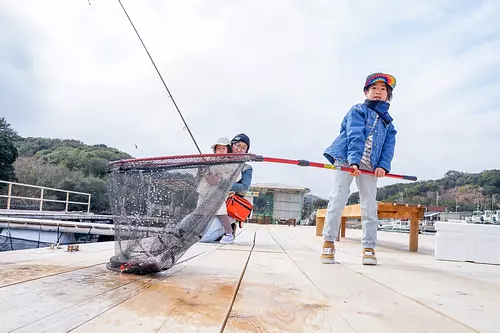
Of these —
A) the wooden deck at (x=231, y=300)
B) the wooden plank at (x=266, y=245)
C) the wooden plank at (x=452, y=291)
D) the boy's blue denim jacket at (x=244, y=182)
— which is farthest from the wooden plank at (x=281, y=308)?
the boy's blue denim jacket at (x=244, y=182)

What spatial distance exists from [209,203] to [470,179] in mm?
46405

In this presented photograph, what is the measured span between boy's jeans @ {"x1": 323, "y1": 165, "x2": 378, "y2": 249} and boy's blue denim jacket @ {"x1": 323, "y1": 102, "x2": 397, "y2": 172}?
136 mm

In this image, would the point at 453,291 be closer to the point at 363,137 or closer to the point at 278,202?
the point at 363,137

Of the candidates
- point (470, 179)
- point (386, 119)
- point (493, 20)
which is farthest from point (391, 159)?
point (470, 179)

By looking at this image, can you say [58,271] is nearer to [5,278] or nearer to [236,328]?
[5,278]

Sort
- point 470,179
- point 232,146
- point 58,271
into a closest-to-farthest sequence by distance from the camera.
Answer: point 58,271 < point 232,146 < point 470,179

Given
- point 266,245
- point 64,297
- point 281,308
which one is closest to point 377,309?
point 281,308

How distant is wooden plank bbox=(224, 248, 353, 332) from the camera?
3.10 feet

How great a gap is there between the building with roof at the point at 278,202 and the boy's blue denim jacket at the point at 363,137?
58.5 feet

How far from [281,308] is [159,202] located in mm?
832

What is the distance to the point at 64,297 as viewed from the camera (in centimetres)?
114

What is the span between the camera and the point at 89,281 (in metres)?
1.44

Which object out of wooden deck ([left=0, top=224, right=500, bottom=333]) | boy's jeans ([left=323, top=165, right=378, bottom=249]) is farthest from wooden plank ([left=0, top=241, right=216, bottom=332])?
boy's jeans ([left=323, top=165, right=378, bottom=249])

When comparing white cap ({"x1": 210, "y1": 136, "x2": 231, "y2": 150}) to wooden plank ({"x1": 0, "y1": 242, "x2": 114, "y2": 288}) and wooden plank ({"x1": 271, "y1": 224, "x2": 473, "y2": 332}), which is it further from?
wooden plank ({"x1": 271, "y1": 224, "x2": 473, "y2": 332})
